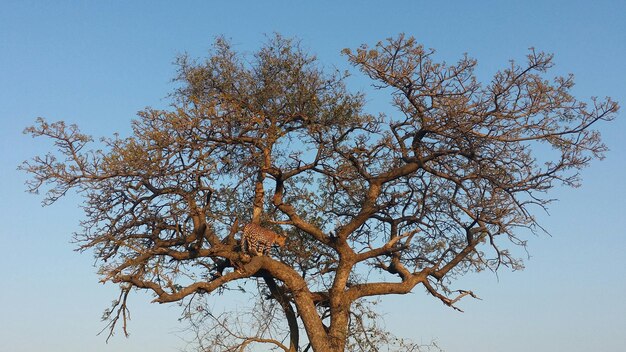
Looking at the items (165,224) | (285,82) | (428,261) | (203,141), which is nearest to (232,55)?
(285,82)

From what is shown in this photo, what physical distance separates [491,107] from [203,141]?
510cm

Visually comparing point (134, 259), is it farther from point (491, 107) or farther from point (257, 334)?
point (491, 107)

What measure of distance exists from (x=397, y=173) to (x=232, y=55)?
3989 millimetres

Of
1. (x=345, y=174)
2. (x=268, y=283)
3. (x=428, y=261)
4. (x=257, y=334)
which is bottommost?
(x=257, y=334)

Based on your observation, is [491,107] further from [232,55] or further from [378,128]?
[232,55]

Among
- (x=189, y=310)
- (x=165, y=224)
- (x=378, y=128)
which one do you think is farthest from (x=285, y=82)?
(x=189, y=310)

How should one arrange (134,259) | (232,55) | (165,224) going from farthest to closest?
(232,55), (165,224), (134,259)

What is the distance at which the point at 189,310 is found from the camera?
570 inches

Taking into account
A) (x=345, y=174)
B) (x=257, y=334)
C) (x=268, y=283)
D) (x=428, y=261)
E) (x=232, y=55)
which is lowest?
(x=257, y=334)

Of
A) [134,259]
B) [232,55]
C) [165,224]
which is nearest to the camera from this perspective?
[134,259]

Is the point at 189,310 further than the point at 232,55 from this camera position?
No

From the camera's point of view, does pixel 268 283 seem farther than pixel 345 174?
No

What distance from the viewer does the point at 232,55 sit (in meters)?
15.5

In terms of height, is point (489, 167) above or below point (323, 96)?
below
